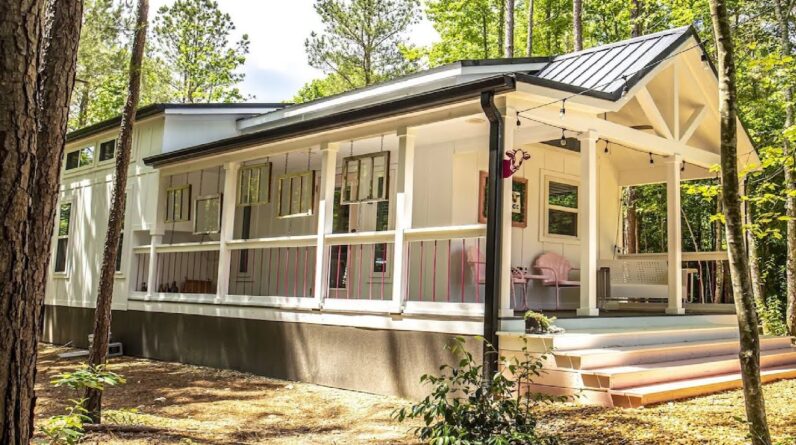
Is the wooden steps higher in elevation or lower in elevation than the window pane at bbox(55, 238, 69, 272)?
lower

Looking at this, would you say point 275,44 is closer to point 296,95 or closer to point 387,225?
point 296,95

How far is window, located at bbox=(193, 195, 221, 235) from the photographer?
1115 cm

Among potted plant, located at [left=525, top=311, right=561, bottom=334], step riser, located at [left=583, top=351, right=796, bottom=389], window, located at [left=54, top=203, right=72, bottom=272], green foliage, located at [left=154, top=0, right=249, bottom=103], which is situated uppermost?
green foliage, located at [left=154, top=0, right=249, bottom=103]

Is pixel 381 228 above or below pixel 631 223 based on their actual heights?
below

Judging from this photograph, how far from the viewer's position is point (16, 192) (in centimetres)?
244

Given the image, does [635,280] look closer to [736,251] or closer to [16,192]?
[736,251]

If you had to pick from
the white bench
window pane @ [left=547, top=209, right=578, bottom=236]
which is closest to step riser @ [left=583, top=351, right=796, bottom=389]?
the white bench

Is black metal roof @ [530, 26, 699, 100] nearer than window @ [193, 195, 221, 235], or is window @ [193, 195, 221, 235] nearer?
black metal roof @ [530, 26, 699, 100]

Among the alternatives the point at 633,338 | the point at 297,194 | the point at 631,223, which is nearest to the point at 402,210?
the point at 297,194

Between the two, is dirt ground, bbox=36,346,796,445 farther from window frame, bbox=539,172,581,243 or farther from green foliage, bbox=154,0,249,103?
green foliage, bbox=154,0,249,103

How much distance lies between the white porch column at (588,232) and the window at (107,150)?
33.3 ft

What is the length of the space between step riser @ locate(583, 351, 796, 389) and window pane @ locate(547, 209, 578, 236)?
3.85 meters

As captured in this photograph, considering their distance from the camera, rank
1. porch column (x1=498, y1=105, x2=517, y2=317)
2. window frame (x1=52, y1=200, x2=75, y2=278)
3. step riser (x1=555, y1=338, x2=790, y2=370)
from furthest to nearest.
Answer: window frame (x1=52, y1=200, x2=75, y2=278) < porch column (x1=498, y1=105, x2=517, y2=317) < step riser (x1=555, y1=338, x2=790, y2=370)

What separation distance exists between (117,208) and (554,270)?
6.47 meters
